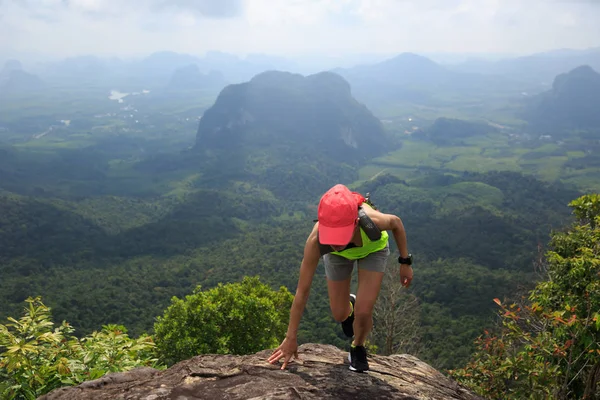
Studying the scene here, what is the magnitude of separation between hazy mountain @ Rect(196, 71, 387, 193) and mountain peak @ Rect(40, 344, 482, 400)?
136513mm

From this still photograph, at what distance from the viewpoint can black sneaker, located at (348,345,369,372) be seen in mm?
4836

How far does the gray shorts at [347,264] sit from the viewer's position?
455cm

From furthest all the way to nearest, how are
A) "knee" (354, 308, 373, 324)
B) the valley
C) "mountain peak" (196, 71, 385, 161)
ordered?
1. "mountain peak" (196, 71, 385, 161)
2. the valley
3. "knee" (354, 308, 373, 324)

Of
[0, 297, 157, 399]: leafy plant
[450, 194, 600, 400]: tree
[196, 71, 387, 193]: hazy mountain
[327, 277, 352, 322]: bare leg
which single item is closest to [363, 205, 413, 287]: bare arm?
[327, 277, 352, 322]: bare leg

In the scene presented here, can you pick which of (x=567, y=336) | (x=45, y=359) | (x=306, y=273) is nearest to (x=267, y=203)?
(x=45, y=359)

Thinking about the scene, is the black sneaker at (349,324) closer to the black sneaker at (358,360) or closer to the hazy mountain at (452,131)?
the black sneaker at (358,360)

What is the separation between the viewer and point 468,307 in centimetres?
4000

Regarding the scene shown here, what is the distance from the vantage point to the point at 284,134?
18050 cm

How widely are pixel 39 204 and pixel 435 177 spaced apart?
103 meters

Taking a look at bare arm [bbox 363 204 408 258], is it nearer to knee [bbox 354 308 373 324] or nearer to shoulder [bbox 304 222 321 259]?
shoulder [bbox 304 222 321 259]

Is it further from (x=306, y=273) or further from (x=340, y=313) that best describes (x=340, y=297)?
(x=306, y=273)

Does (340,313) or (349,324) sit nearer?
(340,313)

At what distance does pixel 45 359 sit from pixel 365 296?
4.27 meters

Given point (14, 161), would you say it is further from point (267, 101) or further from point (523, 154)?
point (523, 154)
